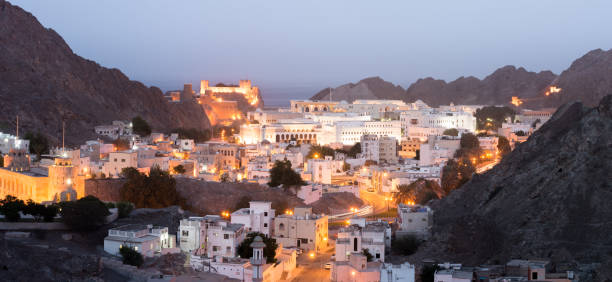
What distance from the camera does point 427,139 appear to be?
205 feet

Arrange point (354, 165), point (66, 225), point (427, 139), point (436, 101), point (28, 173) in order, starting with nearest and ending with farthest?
1. point (66, 225)
2. point (28, 173)
3. point (354, 165)
4. point (427, 139)
5. point (436, 101)

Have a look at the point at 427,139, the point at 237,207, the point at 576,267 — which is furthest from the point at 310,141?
the point at 576,267

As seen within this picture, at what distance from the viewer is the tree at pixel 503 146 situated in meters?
56.0

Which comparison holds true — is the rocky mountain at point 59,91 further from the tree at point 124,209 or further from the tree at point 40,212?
the tree at point 40,212

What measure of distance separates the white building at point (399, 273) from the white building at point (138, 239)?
743cm

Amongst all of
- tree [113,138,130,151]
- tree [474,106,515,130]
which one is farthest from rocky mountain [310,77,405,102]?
tree [113,138,130,151]

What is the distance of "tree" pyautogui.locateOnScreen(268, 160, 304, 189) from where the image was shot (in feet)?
139

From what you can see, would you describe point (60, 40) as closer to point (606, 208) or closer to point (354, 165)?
point (354, 165)

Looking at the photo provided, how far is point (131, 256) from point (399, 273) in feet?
26.9

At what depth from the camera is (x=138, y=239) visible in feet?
90.1

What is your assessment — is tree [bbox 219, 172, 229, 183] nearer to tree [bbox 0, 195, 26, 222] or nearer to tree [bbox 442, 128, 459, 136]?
tree [bbox 0, 195, 26, 222]

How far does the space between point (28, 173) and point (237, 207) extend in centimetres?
885

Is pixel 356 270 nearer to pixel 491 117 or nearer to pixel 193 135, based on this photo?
pixel 193 135

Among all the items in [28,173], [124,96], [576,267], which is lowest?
[576,267]
